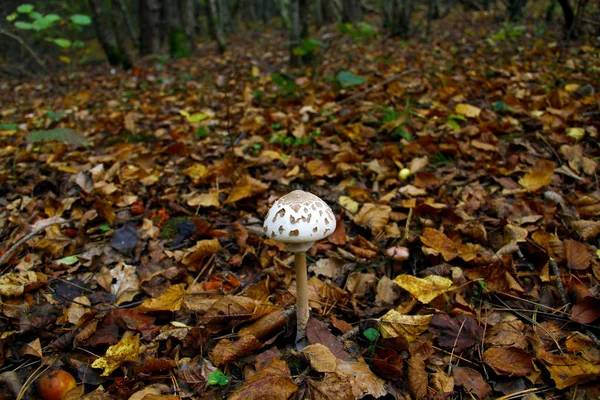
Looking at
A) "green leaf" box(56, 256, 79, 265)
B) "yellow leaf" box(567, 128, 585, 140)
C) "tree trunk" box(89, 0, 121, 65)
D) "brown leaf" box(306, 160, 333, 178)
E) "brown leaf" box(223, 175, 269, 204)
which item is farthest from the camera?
"tree trunk" box(89, 0, 121, 65)

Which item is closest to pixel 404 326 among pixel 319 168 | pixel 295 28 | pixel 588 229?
pixel 588 229

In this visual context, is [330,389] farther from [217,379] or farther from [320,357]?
[217,379]

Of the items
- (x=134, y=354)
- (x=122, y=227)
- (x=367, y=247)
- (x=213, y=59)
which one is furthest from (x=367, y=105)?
(x=213, y=59)

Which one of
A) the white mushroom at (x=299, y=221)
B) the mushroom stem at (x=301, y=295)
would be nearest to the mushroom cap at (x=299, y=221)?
the white mushroom at (x=299, y=221)

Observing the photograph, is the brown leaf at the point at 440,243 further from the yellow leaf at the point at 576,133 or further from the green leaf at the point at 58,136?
the green leaf at the point at 58,136

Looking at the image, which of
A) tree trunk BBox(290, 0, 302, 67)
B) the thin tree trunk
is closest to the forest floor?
tree trunk BBox(290, 0, 302, 67)

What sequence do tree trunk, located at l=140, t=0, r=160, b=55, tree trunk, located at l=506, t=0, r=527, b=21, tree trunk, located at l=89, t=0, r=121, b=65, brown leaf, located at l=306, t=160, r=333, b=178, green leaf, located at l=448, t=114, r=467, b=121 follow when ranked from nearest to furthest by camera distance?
brown leaf, located at l=306, t=160, r=333, b=178, green leaf, located at l=448, t=114, r=467, b=121, tree trunk, located at l=89, t=0, r=121, b=65, tree trunk, located at l=506, t=0, r=527, b=21, tree trunk, located at l=140, t=0, r=160, b=55

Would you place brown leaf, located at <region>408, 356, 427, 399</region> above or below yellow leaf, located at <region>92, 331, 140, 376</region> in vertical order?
below

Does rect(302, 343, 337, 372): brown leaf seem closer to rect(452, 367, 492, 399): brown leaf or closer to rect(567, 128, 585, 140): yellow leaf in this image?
rect(452, 367, 492, 399): brown leaf
